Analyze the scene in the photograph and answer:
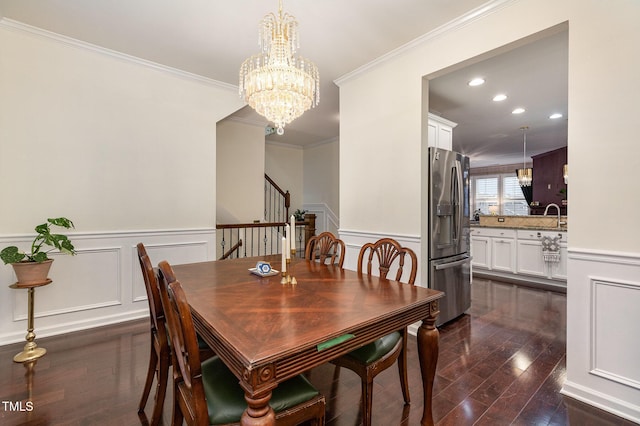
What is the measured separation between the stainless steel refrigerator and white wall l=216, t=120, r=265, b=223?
11.5 ft

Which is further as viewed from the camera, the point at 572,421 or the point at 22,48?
the point at 22,48

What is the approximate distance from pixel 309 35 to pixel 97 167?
2490 millimetres

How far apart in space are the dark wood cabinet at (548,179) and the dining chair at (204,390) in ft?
28.5

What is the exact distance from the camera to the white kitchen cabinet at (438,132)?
11.8ft

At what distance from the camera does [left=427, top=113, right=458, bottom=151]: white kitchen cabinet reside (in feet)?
11.8

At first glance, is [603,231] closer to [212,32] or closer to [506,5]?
[506,5]

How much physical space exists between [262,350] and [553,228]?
5.08 meters

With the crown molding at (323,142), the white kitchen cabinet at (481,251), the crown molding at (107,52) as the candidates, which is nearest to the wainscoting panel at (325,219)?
the crown molding at (323,142)

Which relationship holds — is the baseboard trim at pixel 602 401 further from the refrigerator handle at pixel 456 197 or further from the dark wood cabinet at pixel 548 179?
the dark wood cabinet at pixel 548 179

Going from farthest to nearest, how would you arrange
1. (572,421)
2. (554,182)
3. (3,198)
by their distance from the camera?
(554,182) → (3,198) → (572,421)

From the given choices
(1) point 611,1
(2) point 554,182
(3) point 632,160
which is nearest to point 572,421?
(3) point 632,160

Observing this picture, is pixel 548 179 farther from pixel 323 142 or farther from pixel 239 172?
pixel 239 172

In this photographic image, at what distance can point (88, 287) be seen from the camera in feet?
9.86

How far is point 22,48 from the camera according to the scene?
2.69 m
